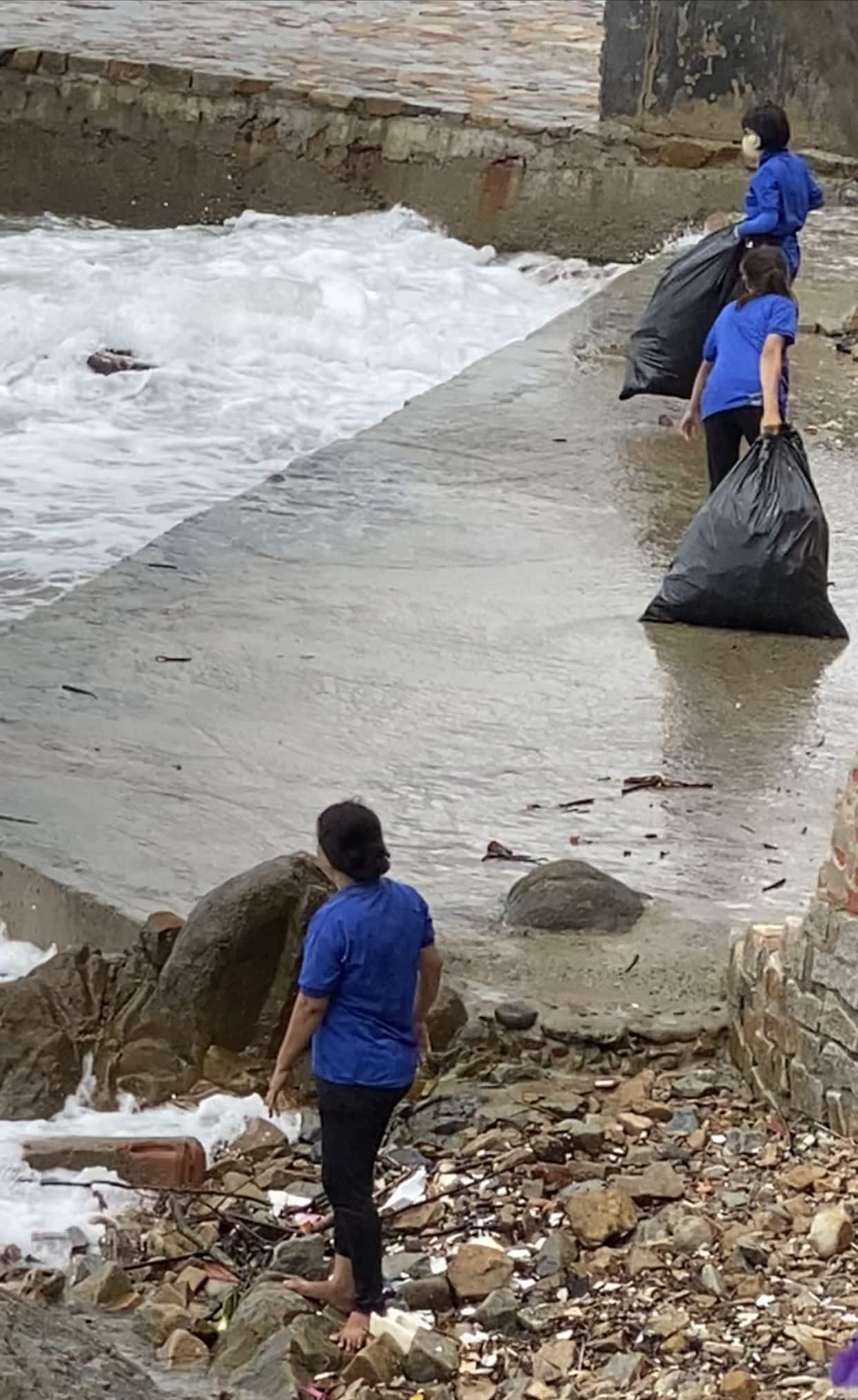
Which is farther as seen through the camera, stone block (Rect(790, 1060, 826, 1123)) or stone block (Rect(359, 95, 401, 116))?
stone block (Rect(359, 95, 401, 116))

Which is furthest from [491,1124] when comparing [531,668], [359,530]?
[359,530]

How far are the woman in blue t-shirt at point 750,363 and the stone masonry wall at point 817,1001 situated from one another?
3.32 meters

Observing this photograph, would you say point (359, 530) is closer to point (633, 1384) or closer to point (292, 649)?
point (292, 649)

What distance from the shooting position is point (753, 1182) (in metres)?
4.42

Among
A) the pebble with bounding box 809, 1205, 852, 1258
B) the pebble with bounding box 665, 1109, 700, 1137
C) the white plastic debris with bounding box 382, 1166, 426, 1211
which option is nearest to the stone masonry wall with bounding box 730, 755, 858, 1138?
the pebble with bounding box 665, 1109, 700, 1137

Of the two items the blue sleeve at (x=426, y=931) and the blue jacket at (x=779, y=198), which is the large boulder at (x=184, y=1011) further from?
the blue jacket at (x=779, y=198)

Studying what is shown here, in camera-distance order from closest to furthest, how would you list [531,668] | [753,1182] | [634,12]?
1. [753,1182]
2. [531,668]
3. [634,12]

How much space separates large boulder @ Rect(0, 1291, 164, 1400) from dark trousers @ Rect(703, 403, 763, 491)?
16.8 ft

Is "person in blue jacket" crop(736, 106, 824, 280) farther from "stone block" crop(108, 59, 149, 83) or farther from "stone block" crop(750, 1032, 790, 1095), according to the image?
"stone block" crop(108, 59, 149, 83)

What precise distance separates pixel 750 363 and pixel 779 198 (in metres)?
1.31

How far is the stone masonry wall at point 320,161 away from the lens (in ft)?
51.2

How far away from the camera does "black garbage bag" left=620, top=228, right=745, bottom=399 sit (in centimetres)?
991

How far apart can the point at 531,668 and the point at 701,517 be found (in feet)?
2.61

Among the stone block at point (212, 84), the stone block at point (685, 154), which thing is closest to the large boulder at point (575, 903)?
the stone block at point (685, 154)
